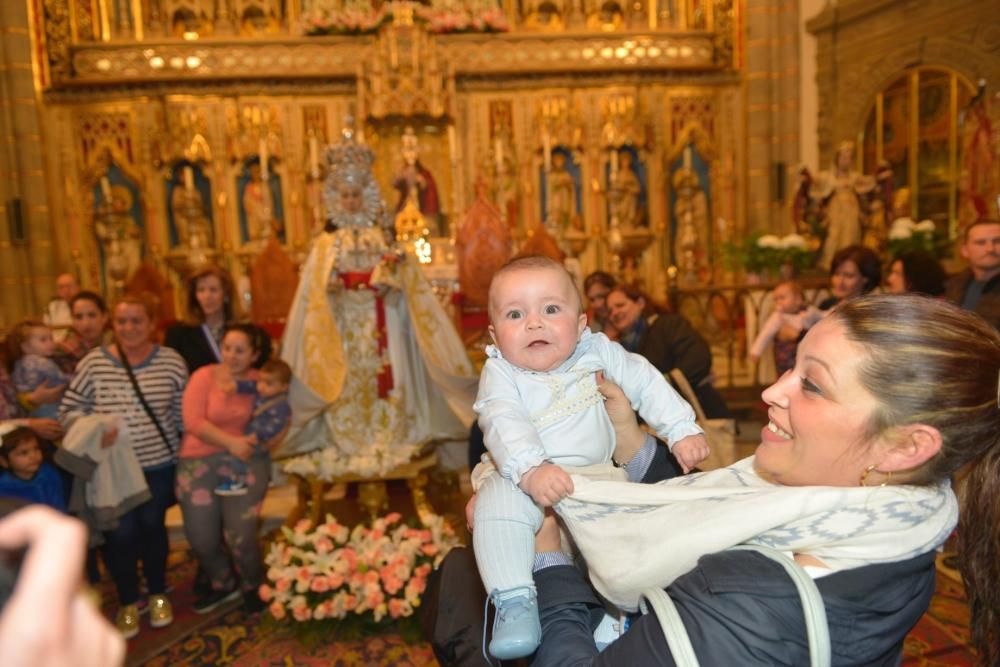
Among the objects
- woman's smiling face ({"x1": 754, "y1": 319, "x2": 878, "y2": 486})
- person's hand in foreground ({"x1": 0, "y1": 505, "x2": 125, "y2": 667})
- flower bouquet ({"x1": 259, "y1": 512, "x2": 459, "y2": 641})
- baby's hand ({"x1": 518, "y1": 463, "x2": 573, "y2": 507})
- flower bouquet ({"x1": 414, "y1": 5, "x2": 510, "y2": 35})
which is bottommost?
flower bouquet ({"x1": 259, "y1": 512, "x2": 459, "y2": 641})

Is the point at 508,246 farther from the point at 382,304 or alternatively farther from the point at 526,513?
the point at 526,513

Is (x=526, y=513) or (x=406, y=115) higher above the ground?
(x=406, y=115)

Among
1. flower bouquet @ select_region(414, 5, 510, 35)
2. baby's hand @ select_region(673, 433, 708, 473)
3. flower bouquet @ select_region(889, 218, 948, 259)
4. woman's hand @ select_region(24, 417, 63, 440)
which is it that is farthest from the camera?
flower bouquet @ select_region(414, 5, 510, 35)

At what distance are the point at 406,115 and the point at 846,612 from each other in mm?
10175

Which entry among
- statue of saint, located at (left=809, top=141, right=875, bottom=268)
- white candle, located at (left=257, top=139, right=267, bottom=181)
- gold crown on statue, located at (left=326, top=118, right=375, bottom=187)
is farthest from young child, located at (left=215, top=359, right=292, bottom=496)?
statue of saint, located at (left=809, top=141, right=875, bottom=268)

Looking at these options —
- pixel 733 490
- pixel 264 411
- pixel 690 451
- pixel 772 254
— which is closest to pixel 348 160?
pixel 264 411

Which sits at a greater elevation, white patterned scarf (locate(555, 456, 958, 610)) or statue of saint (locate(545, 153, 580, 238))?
statue of saint (locate(545, 153, 580, 238))

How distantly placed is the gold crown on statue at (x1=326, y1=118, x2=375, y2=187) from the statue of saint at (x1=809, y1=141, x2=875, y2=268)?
6.27m

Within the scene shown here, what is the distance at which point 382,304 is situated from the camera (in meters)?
4.13

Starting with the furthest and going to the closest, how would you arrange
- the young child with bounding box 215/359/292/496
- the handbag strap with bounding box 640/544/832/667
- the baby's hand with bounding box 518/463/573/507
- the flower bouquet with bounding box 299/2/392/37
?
the flower bouquet with bounding box 299/2/392/37 < the young child with bounding box 215/359/292/496 < the baby's hand with bounding box 518/463/573/507 < the handbag strap with bounding box 640/544/832/667

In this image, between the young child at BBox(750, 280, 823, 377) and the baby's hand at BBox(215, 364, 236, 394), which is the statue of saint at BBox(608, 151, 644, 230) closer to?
the young child at BBox(750, 280, 823, 377)

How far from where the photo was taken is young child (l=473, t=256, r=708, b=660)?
1.42m

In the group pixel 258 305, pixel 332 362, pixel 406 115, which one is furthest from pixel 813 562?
pixel 406 115

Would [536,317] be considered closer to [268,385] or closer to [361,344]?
[268,385]
